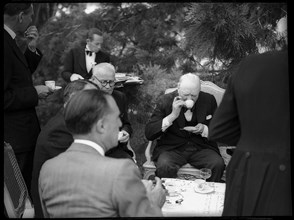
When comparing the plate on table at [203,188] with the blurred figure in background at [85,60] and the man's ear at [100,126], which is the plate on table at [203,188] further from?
the blurred figure in background at [85,60]

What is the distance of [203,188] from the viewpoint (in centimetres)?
280

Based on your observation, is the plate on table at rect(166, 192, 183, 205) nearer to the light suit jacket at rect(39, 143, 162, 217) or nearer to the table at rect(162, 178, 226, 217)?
the table at rect(162, 178, 226, 217)

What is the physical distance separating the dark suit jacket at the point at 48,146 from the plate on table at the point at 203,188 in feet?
3.01

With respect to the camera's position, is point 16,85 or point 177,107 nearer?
point 16,85

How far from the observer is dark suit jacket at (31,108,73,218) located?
264cm

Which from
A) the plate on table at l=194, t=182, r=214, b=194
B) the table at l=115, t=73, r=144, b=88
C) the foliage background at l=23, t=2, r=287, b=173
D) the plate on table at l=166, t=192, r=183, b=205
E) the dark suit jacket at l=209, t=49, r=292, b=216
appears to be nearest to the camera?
the dark suit jacket at l=209, t=49, r=292, b=216

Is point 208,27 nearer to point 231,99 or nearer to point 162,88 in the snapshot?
point 162,88

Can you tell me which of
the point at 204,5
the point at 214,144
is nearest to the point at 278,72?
the point at 214,144

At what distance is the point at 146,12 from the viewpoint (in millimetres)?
6449

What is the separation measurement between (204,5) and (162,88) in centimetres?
153

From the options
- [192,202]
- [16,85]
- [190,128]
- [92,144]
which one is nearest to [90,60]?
[190,128]

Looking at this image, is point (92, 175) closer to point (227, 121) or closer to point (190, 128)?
point (227, 121)

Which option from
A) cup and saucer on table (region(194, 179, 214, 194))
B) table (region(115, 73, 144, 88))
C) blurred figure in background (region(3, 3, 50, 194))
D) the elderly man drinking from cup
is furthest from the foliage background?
blurred figure in background (region(3, 3, 50, 194))

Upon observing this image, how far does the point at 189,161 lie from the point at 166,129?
379 mm
